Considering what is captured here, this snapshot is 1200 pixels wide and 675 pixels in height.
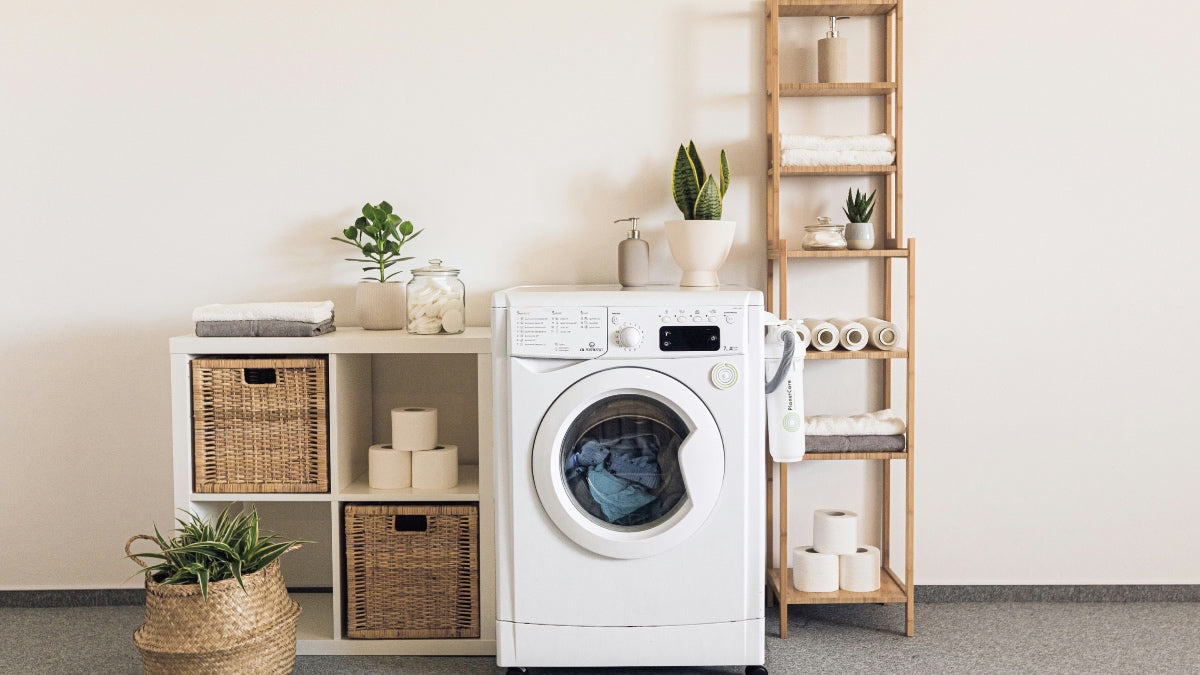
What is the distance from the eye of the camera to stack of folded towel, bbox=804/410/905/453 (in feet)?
8.23

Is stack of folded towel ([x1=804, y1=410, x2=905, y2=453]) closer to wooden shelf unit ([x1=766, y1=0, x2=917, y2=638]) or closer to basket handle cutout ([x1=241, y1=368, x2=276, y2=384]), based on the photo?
wooden shelf unit ([x1=766, y1=0, x2=917, y2=638])

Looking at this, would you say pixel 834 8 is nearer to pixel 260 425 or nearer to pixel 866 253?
pixel 866 253

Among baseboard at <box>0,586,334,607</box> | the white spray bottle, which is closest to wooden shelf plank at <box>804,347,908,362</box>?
the white spray bottle

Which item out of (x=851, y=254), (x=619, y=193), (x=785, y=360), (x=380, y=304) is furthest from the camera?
(x=619, y=193)

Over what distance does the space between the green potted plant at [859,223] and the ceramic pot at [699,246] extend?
0.29 metres

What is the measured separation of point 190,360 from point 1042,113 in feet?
7.31

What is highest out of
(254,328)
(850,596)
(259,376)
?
(254,328)

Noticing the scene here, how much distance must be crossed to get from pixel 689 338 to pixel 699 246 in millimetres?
431

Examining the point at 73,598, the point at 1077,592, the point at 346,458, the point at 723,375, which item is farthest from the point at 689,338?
the point at 73,598

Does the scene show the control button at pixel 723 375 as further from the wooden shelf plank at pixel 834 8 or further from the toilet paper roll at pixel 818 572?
the wooden shelf plank at pixel 834 8

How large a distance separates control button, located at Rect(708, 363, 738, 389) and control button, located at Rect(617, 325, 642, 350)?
17 centimetres

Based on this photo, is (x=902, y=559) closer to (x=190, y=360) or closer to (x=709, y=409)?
(x=709, y=409)

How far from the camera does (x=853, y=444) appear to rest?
2.51 metres

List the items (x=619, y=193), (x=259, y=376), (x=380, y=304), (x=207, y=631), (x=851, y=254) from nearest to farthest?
(x=207, y=631), (x=259, y=376), (x=851, y=254), (x=380, y=304), (x=619, y=193)
